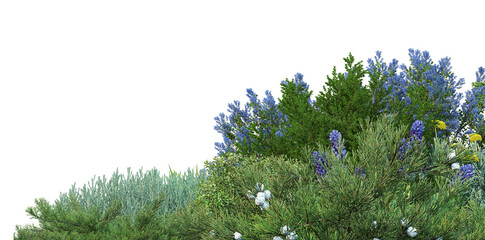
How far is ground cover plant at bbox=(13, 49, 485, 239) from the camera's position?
2795mm

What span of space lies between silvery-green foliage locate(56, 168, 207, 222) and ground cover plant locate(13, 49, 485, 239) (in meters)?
0.04

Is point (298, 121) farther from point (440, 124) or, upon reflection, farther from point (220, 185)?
point (440, 124)

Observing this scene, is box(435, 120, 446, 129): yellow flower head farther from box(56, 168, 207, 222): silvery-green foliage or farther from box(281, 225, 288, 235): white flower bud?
box(281, 225, 288, 235): white flower bud

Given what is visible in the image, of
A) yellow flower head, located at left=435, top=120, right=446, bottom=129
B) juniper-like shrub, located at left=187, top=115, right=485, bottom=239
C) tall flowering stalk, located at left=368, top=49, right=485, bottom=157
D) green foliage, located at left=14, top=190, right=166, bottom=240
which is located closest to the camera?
juniper-like shrub, located at left=187, top=115, right=485, bottom=239

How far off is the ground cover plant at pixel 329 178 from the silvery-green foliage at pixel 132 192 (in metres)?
0.04

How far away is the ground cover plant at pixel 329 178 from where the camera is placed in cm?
279

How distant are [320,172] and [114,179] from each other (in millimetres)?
5712

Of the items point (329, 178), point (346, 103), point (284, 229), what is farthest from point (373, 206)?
point (346, 103)

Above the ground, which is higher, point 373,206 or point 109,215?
point 109,215

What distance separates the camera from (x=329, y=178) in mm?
2863

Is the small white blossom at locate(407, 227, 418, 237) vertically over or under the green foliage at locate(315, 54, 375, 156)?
under

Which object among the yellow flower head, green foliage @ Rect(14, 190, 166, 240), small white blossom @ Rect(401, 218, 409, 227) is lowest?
small white blossom @ Rect(401, 218, 409, 227)

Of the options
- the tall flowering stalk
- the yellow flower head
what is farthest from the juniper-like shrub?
the yellow flower head

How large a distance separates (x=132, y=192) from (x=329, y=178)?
5.80 metres
